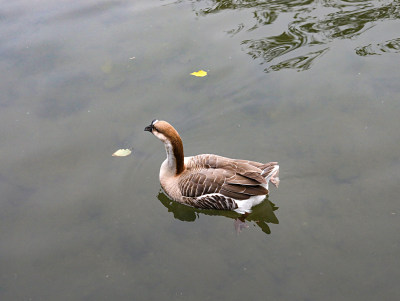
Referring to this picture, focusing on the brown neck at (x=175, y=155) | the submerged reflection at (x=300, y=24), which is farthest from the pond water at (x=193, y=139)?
the brown neck at (x=175, y=155)

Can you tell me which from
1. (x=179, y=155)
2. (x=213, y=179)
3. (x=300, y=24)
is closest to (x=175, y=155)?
(x=179, y=155)

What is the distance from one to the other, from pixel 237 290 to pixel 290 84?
3.74 m

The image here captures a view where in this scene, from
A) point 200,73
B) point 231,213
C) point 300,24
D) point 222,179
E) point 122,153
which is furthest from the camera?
point 300,24

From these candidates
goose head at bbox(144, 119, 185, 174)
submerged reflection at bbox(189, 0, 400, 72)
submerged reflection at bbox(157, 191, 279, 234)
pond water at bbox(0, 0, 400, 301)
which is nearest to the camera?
pond water at bbox(0, 0, 400, 301)

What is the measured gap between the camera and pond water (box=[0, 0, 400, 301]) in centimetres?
469

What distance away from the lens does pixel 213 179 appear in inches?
214

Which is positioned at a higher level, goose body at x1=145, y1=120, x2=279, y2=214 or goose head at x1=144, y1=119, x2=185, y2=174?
goose head at x1=144, y1=119, x2=185, y2=174

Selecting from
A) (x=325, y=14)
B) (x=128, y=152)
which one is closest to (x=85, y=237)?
(x=128, y=152)

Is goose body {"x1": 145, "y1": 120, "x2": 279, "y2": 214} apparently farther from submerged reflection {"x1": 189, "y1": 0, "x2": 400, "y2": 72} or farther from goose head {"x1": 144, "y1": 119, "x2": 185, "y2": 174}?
submerged reflection {"x1": 189, "y1": 0, "x2": 400, "y2": 72}

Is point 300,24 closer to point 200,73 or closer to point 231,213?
point 200,73

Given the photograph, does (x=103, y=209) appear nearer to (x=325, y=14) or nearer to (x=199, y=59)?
(x=199, y=59)

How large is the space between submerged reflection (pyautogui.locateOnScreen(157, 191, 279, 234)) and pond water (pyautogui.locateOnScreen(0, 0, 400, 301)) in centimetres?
4

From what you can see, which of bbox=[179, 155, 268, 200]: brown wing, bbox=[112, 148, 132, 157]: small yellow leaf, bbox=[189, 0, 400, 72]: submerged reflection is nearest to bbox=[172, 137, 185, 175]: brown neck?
bbox=[179, 155, 268, 200]: brown wing

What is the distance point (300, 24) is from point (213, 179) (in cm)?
426
